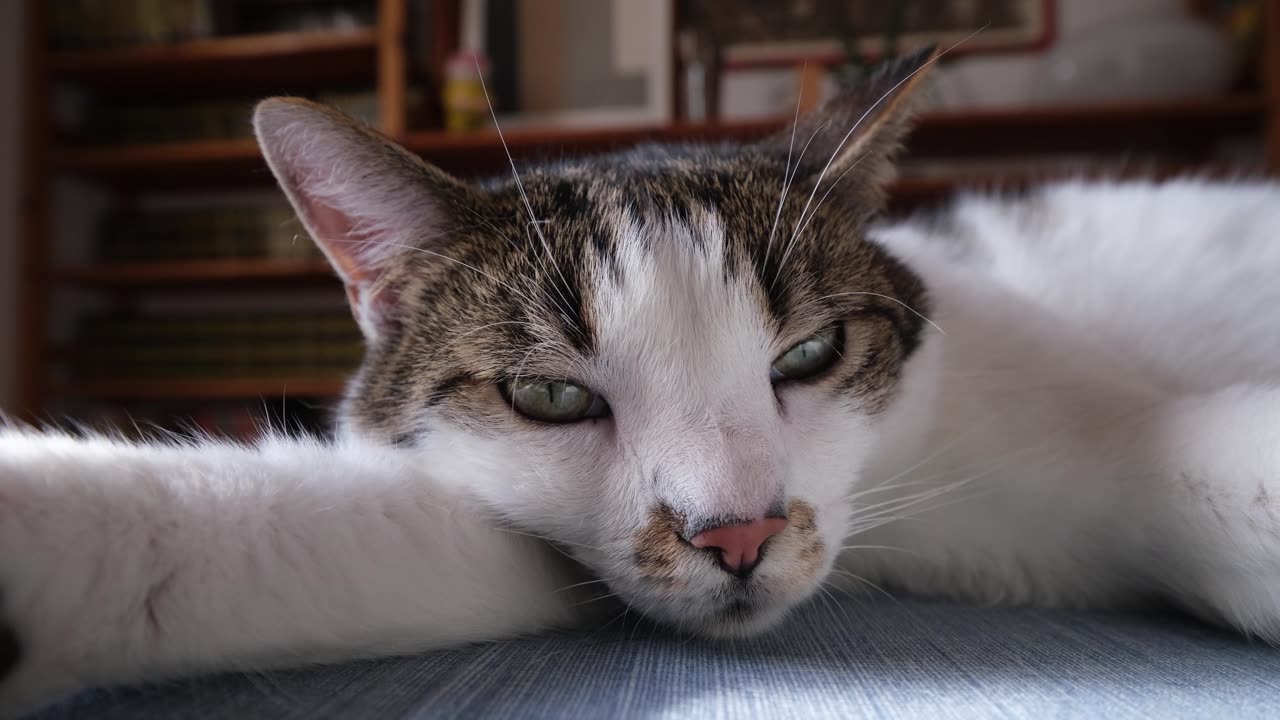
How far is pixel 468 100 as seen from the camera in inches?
109

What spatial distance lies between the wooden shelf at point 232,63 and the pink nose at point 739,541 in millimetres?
2715

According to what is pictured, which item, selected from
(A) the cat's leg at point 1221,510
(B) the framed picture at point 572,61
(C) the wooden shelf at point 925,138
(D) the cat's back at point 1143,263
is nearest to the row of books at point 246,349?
(C) the wooden shelf at point 925,138

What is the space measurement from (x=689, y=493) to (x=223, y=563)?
0.30 m

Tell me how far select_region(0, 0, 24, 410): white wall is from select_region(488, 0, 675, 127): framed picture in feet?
6.03

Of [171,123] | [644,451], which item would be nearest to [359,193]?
[644,451]

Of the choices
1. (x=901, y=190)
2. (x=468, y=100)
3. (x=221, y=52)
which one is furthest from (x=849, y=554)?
(x=221, y=52)

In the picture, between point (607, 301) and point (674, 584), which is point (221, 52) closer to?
point (607, 301)

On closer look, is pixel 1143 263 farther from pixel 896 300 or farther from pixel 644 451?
pixel 644 451

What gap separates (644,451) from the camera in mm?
590

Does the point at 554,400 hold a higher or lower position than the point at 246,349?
higher

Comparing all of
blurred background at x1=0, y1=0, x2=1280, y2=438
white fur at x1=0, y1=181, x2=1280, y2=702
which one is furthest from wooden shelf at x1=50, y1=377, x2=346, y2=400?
white fur at x1=0, y1=181, x2=1280, y2=702

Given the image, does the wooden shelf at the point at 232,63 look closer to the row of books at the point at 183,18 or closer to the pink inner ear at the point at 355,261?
the row of books at the point at 183,18

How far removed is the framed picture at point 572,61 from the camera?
3018mm

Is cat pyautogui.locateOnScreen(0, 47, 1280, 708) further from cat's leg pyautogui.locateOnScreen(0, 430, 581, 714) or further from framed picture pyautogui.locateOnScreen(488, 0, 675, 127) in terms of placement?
framed picture pyautogui.locateOnScreen(488, 0, 675, 127)
